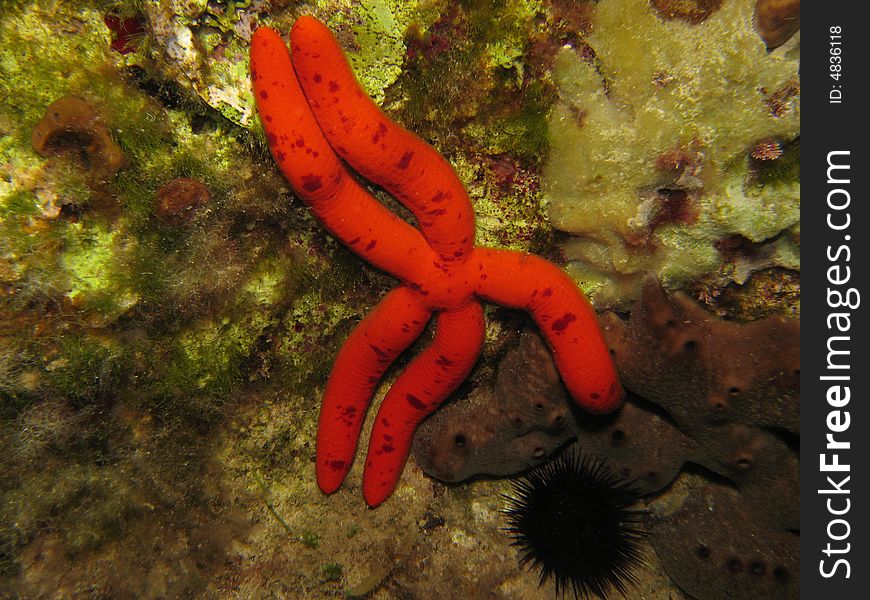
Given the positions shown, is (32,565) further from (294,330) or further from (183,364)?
(294,330)

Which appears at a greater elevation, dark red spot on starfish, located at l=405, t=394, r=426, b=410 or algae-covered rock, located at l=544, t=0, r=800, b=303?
algae-covered rock, located at l=544, t=0, r=800, b=303

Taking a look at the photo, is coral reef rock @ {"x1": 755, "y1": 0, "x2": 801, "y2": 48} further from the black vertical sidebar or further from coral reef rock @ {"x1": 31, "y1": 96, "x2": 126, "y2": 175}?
coral reef rock @ {"x1": 31, "y1": 96, "x2": 126, "y2": 175}

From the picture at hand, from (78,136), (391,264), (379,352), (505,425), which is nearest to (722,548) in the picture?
(505,425)

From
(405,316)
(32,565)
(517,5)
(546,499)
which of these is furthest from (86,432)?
(517,5)

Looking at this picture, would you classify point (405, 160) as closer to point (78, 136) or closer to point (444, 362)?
point (444, 362)

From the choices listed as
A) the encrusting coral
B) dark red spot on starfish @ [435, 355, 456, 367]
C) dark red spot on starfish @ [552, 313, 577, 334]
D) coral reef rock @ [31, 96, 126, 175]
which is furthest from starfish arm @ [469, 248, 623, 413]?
coral reef rock @ [31, 96, 126, 175]

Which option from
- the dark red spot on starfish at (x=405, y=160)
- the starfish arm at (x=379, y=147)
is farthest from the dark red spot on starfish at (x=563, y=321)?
the dark red spot on starfish at (x=405, y=160)

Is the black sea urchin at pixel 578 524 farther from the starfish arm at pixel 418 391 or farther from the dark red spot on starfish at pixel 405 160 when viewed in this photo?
the dark red spot on starfish at pixel 405 160
